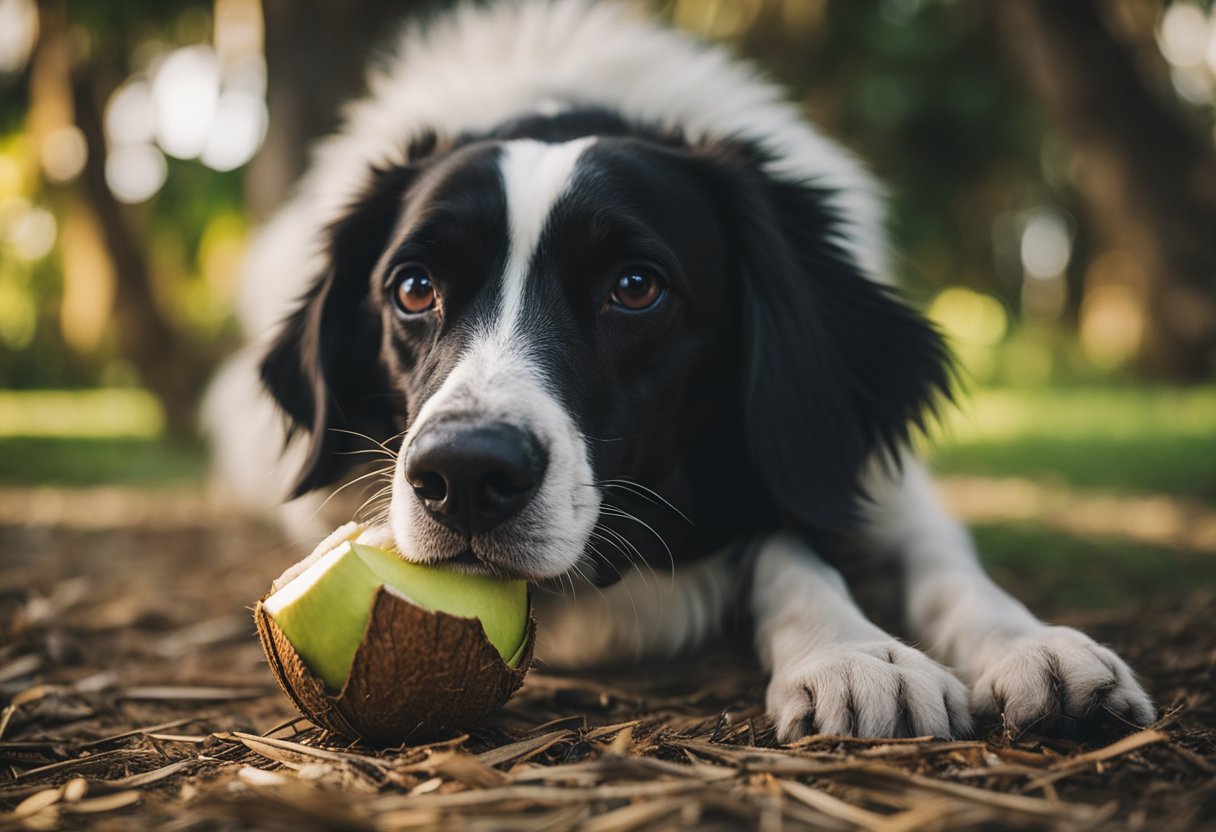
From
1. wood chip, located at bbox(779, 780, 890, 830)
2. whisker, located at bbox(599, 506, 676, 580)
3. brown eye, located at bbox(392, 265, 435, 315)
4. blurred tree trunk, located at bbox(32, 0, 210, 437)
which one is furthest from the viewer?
blurred tree trunk, located at bbox(32, 0, 210, 437)

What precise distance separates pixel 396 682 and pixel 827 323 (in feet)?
4.68

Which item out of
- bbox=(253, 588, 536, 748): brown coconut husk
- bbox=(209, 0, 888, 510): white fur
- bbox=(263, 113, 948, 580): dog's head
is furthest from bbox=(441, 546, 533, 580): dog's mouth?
bbox=(209, 0, 888, 510): white fur

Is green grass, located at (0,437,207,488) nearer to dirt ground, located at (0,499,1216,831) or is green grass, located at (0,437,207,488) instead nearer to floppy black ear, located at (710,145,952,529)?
dirt ground, located at (0,499,1216,831)

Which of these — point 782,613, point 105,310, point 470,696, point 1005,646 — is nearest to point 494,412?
point 470,696

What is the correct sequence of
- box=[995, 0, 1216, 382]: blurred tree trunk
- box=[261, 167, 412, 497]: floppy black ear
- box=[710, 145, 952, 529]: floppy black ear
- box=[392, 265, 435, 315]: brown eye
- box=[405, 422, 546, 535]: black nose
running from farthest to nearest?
1. box=[995, 0, 1216, 382]: blurred tree trunk
2. box=[261, 167, 412, 497]: floppy black ear
3. box=[710, 145, 952, 529]: floppy black ear
4. box=[392, 265, 435, 315]: brown eye
5. box=[405, 422, 546, 535]: black nose

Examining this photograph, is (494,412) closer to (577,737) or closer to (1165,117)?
(577,737)

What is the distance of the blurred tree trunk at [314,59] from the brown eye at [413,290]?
2.78 m

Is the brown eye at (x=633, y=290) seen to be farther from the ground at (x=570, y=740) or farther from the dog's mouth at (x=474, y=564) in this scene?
the ground at (x=570, y=740)

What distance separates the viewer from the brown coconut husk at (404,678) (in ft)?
4.95

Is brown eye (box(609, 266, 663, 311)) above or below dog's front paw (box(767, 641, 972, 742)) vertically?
above

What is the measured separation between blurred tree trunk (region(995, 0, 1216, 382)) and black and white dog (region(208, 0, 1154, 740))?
19.3 ft

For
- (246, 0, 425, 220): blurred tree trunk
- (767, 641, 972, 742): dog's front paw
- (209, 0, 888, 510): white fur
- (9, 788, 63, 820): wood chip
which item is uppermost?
(246, 0, 425, 220): blurred tree trunk

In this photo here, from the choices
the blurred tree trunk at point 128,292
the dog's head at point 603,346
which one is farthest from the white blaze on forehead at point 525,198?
the blurred tree trunk at point 128,292

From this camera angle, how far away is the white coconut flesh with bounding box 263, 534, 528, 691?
1.52 m
